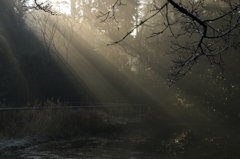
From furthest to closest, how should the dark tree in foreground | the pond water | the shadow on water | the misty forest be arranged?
the misty forest
the shadow on water
the pond water
the dark tree in foreground

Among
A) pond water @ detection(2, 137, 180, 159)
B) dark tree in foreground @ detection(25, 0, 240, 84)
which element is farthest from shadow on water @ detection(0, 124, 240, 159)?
dark tree in foreground @ detection(25, 0, 240, 84)

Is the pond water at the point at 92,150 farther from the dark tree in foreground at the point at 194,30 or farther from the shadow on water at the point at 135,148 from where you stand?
the dark tree in foreground at the point at 194,30

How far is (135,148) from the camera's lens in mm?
13297

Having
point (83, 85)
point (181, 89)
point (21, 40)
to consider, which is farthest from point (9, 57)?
point (181, 89)

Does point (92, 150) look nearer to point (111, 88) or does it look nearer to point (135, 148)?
point (135, 148)

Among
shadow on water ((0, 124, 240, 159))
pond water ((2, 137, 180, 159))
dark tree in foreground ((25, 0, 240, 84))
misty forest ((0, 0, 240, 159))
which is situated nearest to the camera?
dark tree in foreground ((25, 0, 240, 84))

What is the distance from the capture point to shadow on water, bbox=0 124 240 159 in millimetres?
11345

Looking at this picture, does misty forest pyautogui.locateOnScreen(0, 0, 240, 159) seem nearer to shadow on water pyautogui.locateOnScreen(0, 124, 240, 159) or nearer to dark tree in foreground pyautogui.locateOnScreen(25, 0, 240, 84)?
shadow on water pyautogui.locateOnScreen(0, 124, 240, 159)

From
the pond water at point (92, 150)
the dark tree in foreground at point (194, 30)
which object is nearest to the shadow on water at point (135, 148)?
the pond water at point (92, 150)

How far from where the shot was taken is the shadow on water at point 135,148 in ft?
37.2

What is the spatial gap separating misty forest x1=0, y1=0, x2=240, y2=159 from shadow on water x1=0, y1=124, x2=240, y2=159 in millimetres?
43

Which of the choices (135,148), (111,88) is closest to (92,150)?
(135,148)

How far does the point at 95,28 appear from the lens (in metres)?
35.8

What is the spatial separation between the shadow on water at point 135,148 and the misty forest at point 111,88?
0.14 ft
